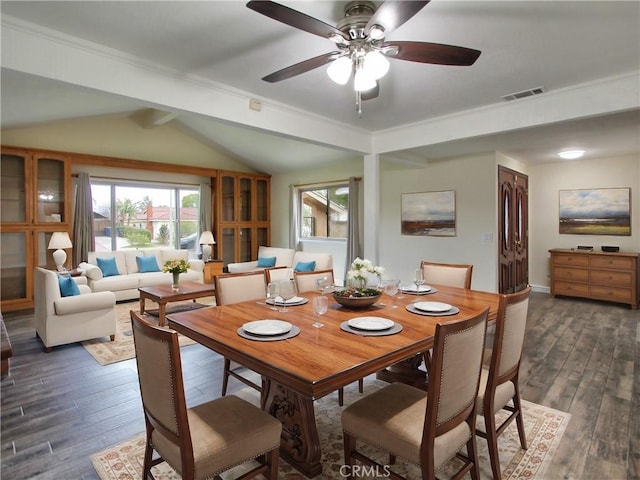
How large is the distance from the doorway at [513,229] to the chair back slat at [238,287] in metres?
4.05

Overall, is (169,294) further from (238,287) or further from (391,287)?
(391,287)

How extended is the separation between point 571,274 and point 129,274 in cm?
722

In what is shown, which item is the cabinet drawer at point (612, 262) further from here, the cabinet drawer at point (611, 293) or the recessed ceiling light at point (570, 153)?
the recessed ceiling light at point (570, 153)

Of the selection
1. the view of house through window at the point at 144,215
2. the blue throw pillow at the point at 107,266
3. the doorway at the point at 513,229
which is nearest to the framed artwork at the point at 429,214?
the doorway at the point at 513,229

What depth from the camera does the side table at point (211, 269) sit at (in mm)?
7066

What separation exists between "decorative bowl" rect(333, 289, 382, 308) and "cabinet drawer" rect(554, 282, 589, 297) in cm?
521

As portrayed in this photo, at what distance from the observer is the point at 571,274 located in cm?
585

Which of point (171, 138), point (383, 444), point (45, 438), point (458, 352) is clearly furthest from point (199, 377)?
point (171, 138)

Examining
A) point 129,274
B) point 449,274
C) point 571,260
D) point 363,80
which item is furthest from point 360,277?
point 571,260

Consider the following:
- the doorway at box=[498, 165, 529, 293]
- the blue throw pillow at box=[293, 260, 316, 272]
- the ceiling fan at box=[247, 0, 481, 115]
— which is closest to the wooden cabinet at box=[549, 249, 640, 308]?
the doorway at box=[498, 165, 529, 293]

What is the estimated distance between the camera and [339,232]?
24.0ft

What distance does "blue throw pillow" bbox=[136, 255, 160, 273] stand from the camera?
607 centimetres

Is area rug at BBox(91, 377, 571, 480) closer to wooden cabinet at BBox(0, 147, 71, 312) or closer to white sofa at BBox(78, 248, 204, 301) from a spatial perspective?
white sofa at BBox(78, 248, 204, 301)

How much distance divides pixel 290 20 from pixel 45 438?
2682 millimetres
